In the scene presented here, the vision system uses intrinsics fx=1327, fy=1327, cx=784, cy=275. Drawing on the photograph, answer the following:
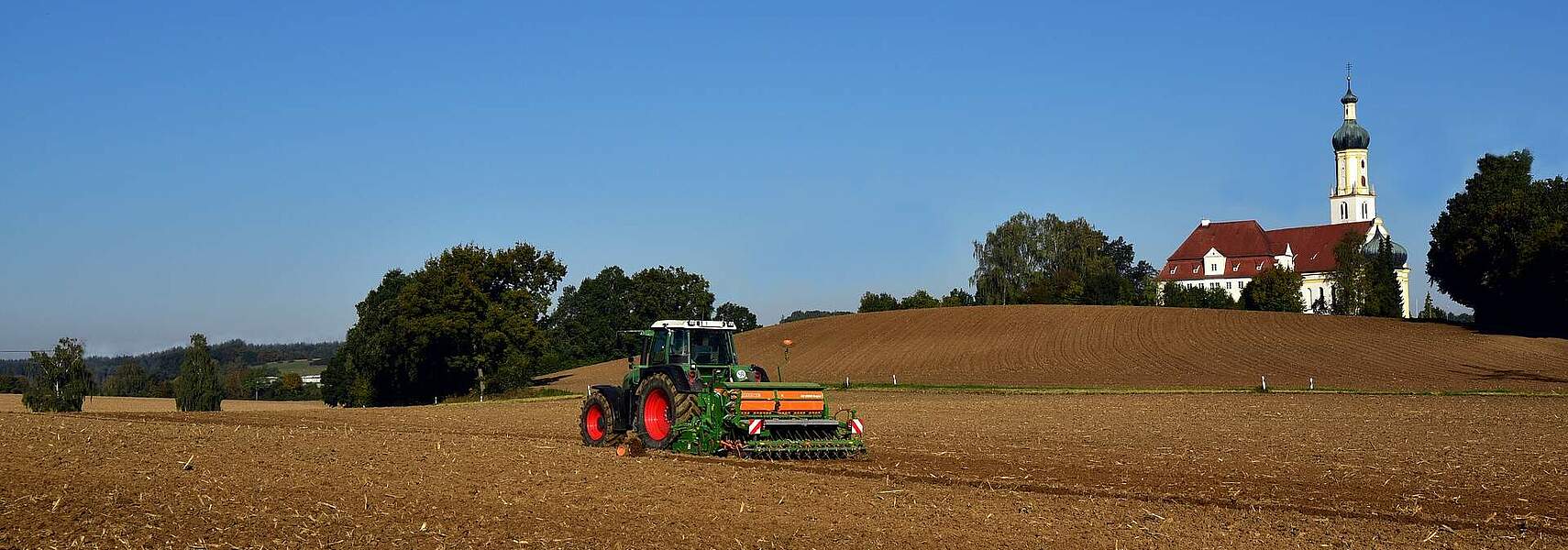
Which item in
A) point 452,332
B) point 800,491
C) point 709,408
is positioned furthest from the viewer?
point 452,332

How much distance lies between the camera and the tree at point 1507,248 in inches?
2724

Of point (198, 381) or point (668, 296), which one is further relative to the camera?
point (668, 296)

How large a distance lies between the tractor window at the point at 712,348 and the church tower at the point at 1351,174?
492 feet

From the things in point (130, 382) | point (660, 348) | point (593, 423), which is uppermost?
point (660, 348)

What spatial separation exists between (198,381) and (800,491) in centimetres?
6780

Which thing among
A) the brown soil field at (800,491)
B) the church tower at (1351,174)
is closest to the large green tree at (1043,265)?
the church tower at (1351,174)

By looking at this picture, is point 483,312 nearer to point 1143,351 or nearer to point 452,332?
point 452,332

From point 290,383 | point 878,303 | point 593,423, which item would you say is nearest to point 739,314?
point 878,303

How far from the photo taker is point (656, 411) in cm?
2222

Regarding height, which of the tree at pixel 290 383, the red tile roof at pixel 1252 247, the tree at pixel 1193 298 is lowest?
the tree at pixel 290 383

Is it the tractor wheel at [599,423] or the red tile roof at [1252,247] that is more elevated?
the red tile roof at [1252,247]

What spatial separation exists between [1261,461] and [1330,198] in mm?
152772

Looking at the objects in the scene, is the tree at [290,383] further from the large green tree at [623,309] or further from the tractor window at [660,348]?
the tractor window at [660,348]

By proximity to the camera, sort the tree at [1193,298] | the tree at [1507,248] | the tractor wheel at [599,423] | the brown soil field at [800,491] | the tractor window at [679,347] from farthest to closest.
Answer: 1. the tree at [1193,298]
2. the tree at [1507,248]
3. the tractor wheel at [599,423]
4. the tractor window at [679,347]
5. the brown soil field at [800,491]
